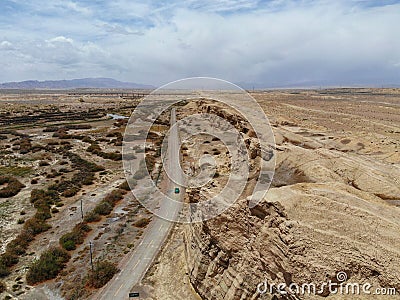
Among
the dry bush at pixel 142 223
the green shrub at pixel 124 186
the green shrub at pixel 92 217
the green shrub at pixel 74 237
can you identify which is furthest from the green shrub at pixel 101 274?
the green shrub at pixel 124 186

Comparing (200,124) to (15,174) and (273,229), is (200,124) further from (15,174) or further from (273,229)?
(273,229)

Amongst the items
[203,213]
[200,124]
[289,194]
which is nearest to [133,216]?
[203,213]

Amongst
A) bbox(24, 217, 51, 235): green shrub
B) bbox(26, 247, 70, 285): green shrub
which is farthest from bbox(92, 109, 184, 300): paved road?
bbox(24, 217, 51, 235): green shrub

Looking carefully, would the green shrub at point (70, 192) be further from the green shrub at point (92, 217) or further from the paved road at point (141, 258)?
the paved road at point (141, 258)

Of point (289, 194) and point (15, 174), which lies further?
point (15, 174)

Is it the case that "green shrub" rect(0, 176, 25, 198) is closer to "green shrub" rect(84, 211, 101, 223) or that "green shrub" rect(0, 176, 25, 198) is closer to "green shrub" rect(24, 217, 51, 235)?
"green shrub" rect(24, 217, 51, 235)

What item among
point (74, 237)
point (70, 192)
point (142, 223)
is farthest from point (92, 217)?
point (70, 192)

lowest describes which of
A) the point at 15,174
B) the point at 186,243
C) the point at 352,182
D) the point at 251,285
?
the point at 15,174

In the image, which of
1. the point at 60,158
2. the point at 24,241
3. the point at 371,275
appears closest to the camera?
the point at 371,275
